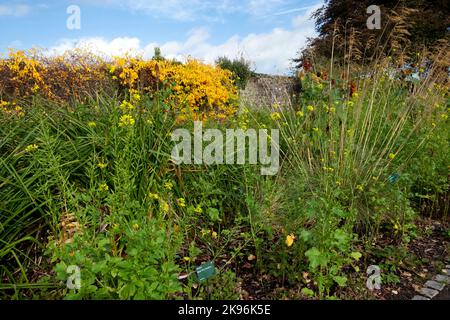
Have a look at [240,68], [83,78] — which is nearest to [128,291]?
[83,78]

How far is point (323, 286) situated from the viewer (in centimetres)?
237

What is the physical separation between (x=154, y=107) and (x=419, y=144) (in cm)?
265

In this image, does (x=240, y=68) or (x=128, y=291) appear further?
(x=240, y=68)

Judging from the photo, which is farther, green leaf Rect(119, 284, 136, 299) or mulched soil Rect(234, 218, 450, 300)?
mulched soil Rect(234, 218, 450, 300)

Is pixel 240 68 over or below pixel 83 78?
over

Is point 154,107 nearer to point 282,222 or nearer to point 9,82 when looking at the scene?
point 282,222

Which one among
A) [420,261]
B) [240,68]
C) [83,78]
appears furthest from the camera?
[240,68]

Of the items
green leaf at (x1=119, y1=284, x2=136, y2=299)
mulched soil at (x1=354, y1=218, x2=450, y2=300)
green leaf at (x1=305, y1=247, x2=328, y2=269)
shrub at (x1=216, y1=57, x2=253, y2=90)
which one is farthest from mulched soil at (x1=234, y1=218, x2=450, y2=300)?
shrub at (x1=216, y1=57, x2=253, y2=90)

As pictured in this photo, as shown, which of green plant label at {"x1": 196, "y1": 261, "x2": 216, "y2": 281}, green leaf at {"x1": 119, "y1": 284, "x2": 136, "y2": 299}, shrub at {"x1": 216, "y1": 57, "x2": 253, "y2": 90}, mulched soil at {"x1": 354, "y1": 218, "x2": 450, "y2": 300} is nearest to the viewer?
green leaf at {"x1": 119, "y1": 284, "x2": 136, "y2": 299}

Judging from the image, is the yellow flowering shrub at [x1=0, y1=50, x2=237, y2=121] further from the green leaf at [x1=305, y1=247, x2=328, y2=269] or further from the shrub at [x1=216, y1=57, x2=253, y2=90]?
the green leaf at [x1=305, y1=247, x2=328, y2=269]

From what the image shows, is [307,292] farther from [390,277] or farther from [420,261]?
[420,261]

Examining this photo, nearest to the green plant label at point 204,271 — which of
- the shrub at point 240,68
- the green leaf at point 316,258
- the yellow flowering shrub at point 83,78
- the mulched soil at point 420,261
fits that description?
the green leaf at point 316,258

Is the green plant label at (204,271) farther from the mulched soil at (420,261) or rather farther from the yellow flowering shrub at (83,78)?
the yellow flowering shrub at (83,78)

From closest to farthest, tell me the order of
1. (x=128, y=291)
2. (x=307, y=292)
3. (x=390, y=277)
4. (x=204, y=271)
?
(x=128, y=291) → (x=204, y=271) → (x=307, y=292) → (x=390, y=277)
